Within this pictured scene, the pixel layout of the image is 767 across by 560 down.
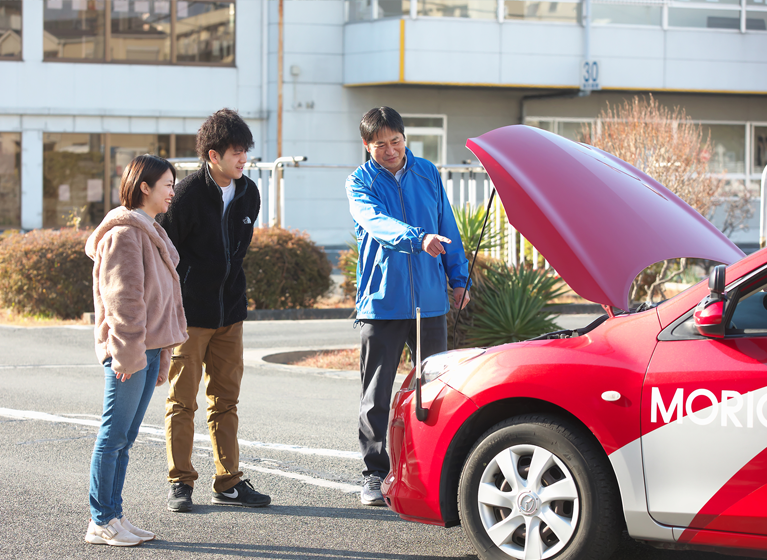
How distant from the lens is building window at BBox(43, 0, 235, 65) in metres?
23.4

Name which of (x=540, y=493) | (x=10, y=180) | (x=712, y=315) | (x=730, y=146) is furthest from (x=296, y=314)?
(x=730, y=146)

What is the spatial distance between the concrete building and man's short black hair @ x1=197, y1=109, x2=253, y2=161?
726 inches

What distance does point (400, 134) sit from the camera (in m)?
4.97

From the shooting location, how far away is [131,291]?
410 cm

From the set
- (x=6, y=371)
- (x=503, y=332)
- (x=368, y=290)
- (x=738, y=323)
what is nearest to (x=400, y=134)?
(x=368, y=290)

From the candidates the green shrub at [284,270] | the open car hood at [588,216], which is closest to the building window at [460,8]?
the green shrub at [284,270]

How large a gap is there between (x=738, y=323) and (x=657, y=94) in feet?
75.6

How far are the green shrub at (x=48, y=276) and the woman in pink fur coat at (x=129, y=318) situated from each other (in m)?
9.50

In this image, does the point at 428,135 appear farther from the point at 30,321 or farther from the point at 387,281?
the point at 387,281

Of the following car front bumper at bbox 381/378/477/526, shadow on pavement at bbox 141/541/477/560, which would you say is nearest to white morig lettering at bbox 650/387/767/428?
car front bumper at bbox 381/378/477/526

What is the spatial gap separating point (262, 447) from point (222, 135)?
2.39 metres

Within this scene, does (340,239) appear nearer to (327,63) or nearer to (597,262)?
(327,63)

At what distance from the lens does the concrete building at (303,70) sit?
23094mm

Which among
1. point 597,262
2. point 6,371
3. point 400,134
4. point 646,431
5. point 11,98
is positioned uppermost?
point 11,98
